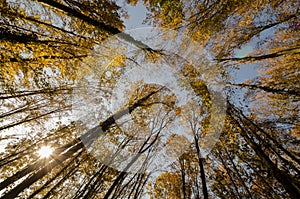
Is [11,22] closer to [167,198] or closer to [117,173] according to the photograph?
[117,173]

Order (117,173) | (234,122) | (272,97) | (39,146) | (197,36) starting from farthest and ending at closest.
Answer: (117,173) → (39,146) → (272,97) → (197,36) → (234,122)

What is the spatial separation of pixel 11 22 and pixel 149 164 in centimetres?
946

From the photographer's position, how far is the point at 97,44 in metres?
3.66

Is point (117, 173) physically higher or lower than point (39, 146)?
lower

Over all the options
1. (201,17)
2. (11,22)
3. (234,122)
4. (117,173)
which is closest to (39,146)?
(117,173)

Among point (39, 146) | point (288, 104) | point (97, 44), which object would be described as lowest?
point (39, 146)

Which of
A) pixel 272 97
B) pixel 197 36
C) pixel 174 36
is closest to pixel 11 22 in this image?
pixel 174 36

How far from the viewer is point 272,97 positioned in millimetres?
4672

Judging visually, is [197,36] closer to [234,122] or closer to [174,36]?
[174,36]

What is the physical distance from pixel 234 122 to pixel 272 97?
229cm

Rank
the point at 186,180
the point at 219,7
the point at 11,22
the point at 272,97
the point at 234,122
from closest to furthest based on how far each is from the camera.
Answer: the point at 11,22 → the point at 234,122 → the point at 219,7 → the point at 272,97 → the point at 186,180

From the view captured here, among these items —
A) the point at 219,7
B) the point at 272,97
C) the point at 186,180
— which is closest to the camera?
the point at 219,7

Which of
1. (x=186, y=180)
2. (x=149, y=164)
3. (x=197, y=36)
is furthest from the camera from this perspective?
(x=149, y=164)

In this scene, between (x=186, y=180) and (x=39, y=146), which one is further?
(x=186, y=180)
